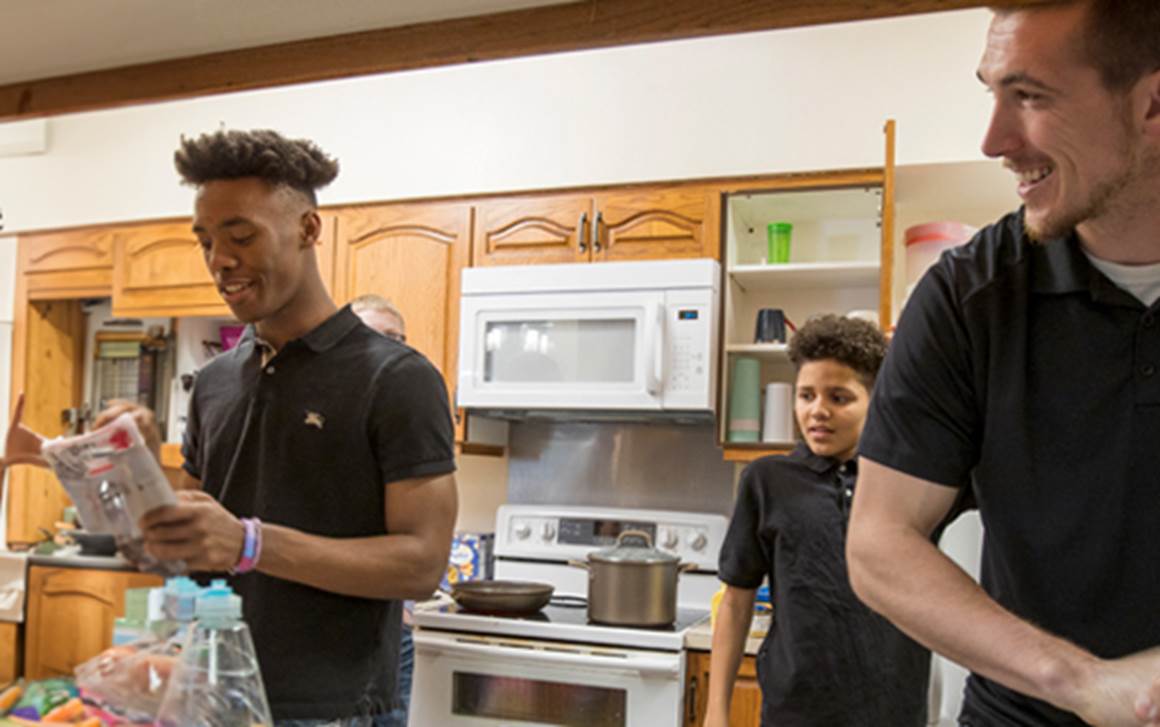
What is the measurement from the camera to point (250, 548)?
2.27 feet

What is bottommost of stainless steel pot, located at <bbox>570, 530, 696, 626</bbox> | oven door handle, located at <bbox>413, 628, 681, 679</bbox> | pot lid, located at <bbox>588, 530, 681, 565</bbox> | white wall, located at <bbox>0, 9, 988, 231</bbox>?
oven door handle, located at <bbox>413, 628, 681, 679</bbox>

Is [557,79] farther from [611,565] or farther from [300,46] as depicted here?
[300,46]

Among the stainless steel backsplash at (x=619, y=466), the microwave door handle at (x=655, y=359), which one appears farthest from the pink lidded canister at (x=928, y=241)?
the stainless steel backsplash at (x=619, y=466)

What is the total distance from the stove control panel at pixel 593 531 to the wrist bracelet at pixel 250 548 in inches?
96.2

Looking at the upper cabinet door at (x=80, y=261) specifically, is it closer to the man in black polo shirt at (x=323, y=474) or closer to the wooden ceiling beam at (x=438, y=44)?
the man in black polo shirt at (x=323, y=474)

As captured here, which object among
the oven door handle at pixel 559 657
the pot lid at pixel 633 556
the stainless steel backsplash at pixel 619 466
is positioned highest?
the stainless steel backsplash at pixel 619 466

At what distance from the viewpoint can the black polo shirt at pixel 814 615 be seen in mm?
1725

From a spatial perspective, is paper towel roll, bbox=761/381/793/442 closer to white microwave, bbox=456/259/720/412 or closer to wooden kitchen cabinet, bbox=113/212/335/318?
white microwave, bbox=456/259/720/412

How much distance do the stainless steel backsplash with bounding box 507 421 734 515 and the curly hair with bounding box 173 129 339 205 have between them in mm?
2612

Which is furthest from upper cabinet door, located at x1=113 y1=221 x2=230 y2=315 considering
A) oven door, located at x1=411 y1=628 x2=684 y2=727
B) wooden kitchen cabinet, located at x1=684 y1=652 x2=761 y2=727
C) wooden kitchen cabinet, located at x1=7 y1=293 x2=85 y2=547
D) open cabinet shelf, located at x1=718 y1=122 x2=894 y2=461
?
wooden kitchen cabinet, located at x1=7 y1=293 x2=85 y2=547

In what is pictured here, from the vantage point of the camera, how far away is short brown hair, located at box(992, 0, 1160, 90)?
79 cm

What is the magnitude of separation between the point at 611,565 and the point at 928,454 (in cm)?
181

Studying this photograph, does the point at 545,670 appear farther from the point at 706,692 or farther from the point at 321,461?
the point at 321,461

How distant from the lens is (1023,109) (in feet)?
2.72
